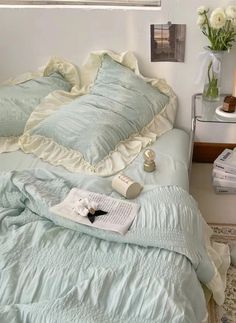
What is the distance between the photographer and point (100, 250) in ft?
4.53

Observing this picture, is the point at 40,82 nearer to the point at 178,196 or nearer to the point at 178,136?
the point at 178,136

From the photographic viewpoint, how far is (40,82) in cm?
227

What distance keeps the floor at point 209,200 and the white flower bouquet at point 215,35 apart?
18.5 inches

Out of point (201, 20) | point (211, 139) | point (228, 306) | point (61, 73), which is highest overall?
point (201, 20)

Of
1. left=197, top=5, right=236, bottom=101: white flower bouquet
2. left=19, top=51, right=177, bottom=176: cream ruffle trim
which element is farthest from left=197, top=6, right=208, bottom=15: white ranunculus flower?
left=19, top=51, right=177, bottom=176: cream ruffle trim

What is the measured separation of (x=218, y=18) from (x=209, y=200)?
2.90 feet

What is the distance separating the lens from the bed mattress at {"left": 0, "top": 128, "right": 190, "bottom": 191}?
1799 mm

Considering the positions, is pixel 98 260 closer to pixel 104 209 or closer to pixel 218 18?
pixel 104 209

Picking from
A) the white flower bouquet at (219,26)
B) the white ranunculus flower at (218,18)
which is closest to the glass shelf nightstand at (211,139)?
the white flower bouquet at (219,26)

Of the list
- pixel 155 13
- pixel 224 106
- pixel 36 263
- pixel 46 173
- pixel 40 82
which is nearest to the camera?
pixel 36 263

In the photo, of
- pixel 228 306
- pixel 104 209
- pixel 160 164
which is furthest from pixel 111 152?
pixel 228 306

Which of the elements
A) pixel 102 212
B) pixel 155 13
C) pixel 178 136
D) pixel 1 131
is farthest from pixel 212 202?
pixel 1 131

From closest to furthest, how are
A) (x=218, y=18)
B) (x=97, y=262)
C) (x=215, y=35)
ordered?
(x=97, y=262) → (x=218, y=18) → (x=215, y=35)

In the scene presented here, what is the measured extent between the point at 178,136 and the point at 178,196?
67 cm
